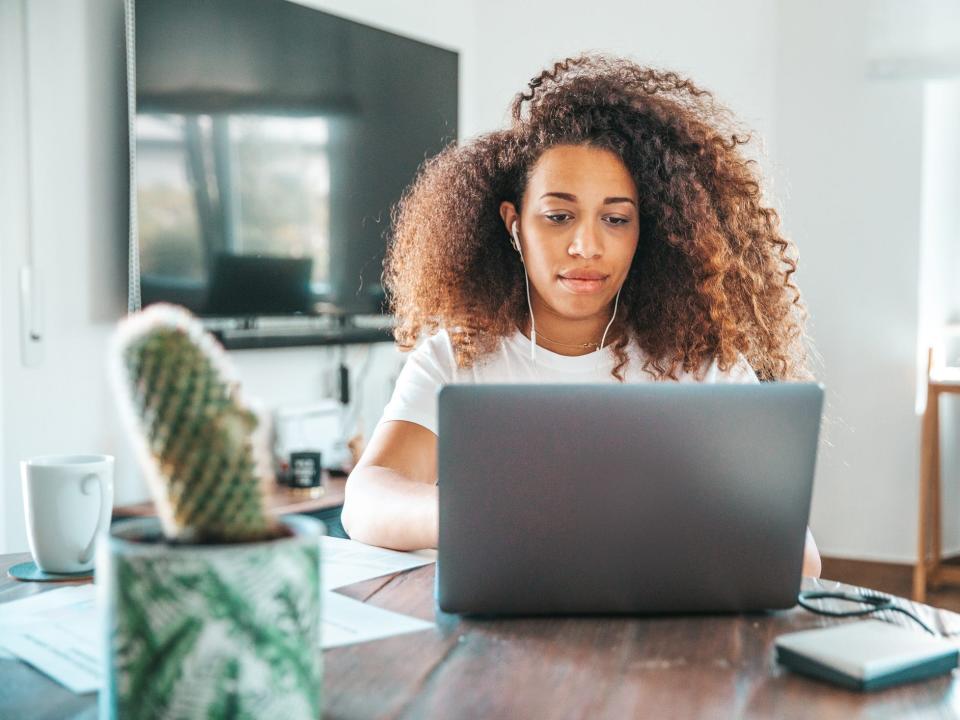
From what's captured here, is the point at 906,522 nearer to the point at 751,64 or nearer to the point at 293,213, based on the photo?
the point at 751,64

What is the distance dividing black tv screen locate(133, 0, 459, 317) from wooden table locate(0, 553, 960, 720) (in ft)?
5.96

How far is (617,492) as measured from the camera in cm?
78

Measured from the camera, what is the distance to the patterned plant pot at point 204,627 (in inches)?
19.0

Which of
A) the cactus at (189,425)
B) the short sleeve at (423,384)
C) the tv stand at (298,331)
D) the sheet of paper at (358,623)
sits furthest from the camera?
the tv stand at (298,331)

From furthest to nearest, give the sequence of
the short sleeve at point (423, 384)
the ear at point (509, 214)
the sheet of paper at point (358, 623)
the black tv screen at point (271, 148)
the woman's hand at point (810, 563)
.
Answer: the black tv screen at point (271, 148) → the ear at point (509, 214) → the short sleeve at point (423, 384) → the woman's hand at point (810, 563) → the sheet of paper at point (358, 623)

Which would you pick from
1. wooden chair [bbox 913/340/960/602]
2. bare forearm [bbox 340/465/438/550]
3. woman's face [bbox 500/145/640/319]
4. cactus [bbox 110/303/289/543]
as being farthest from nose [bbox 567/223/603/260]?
wooden chair [bbox 913/340/960/602]

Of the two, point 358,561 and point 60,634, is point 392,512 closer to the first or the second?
point 358,561

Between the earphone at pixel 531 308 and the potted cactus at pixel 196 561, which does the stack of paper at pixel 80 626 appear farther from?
the earphone at pixel 531 308

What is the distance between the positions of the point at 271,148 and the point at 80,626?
2.12m

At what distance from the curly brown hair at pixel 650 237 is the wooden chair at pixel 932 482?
1495 millimetres

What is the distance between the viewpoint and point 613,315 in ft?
5.40

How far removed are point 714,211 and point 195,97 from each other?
1.48 m

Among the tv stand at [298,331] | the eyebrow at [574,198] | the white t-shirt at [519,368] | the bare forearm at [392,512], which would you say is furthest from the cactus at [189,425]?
the tv stand at [298,331]

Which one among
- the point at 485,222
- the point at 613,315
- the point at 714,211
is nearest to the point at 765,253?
the point at 714,211
